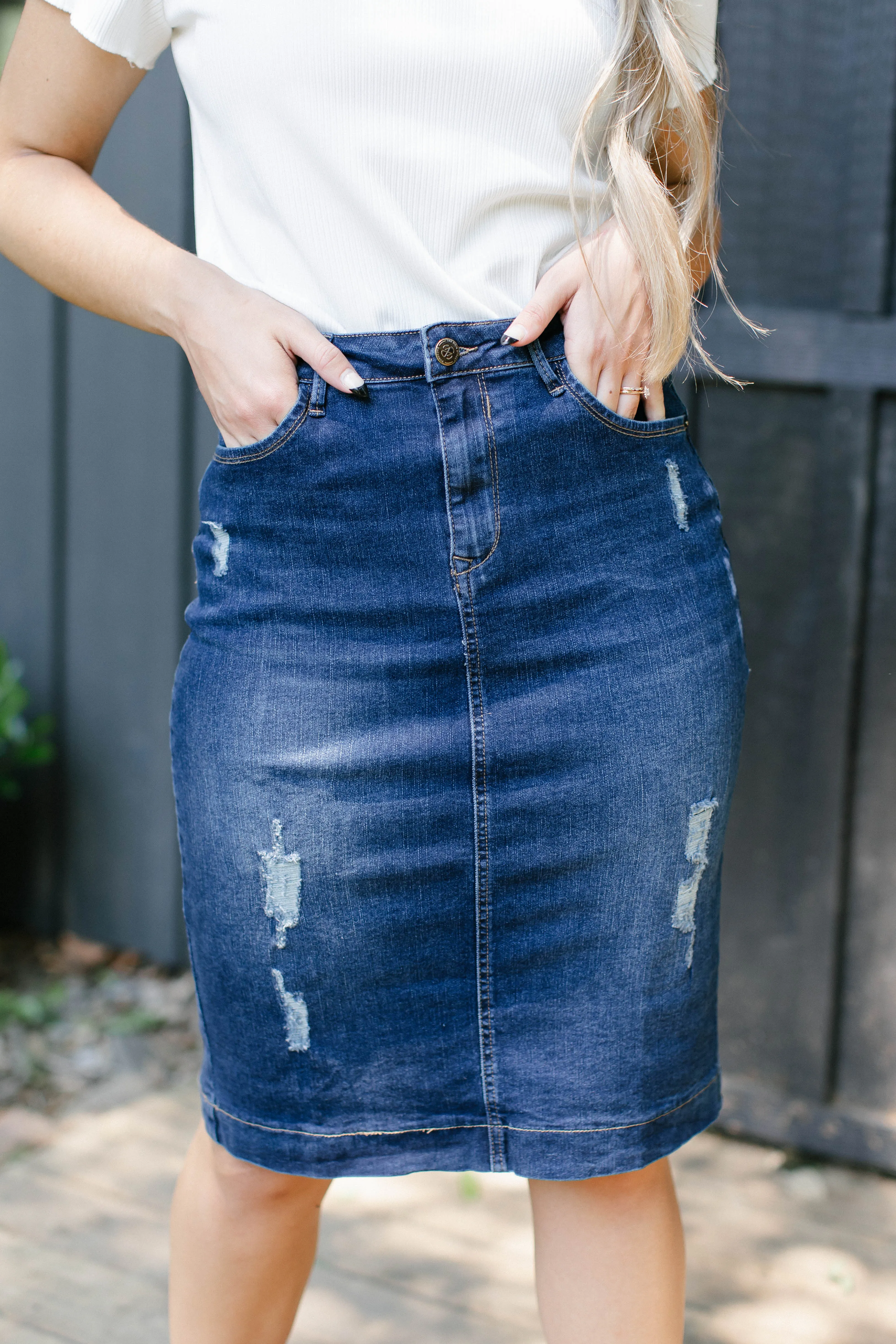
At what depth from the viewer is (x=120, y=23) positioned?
1.15 m

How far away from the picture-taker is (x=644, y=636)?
112 centimetres

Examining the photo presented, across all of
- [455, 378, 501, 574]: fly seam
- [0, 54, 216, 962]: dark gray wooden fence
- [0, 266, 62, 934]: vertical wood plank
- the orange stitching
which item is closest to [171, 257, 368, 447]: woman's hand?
[455, 378, 501, 574]: fly seam

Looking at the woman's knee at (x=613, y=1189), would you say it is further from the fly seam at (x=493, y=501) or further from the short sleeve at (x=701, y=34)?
the short sleeve at (x=701, y=34)

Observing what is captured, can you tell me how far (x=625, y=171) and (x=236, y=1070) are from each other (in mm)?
879

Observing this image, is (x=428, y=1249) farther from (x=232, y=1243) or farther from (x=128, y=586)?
(x=128, y=586)

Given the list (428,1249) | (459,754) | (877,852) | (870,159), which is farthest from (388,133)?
(428,1249)

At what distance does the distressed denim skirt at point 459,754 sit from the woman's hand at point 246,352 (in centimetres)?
2

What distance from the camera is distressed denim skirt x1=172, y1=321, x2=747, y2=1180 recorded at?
1.10 meters

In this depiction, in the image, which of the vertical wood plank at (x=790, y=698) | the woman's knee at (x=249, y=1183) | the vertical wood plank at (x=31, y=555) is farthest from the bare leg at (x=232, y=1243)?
the vertical wood plank at (x=31, y=555)

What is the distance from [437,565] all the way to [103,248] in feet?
1.49

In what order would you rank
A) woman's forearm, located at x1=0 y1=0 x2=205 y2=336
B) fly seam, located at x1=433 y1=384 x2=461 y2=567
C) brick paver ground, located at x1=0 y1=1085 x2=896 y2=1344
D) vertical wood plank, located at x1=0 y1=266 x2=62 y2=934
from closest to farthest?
fly seam, located at x1=433 y1=384 x2=461 y2=567, woman's forearm, located at x1=0 y1=0 x2=205 y2=336, brick paver ground, located at x1=0 y1=1085 x2=896 y2=1344, vertical wood plank, located at x1=0 y1=266 x2=62 y2=934

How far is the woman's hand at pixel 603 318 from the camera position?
3.67ft

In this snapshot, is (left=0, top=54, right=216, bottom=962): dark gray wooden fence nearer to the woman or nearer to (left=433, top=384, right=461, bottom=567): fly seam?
the woman

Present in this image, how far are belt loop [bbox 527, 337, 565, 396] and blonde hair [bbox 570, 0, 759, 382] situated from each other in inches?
3.0
